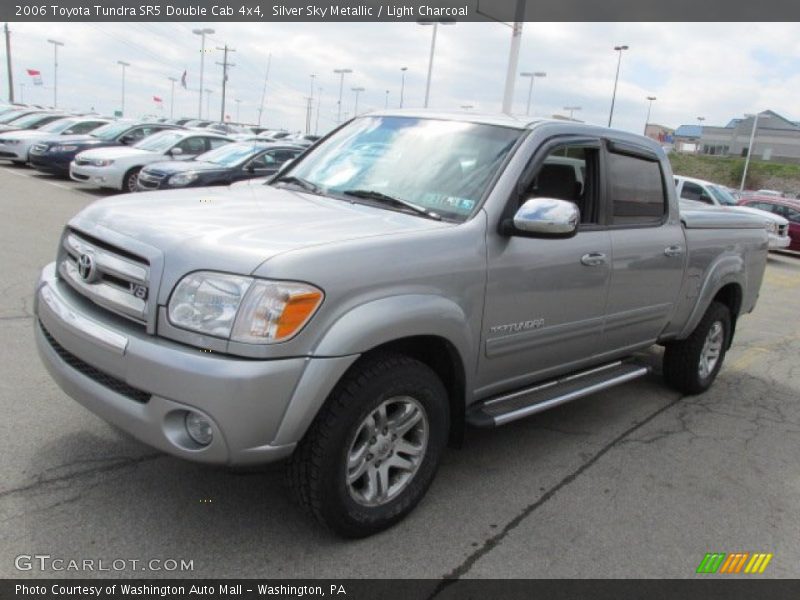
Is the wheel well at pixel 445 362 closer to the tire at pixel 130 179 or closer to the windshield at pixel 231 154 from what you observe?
the windshield at pixel 231 154

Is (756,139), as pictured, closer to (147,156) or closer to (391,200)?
(147,156)

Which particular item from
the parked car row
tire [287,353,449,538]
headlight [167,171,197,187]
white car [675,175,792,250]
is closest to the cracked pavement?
tire [287,353,449,538]

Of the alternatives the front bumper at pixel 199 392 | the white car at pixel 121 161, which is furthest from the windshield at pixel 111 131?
the front bumper at pixel 199 392

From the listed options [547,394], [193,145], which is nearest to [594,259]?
[547,394]

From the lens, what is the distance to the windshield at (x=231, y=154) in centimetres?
1374

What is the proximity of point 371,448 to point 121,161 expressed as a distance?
13465mm

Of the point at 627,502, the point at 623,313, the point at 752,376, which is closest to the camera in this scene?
the point at 627,502

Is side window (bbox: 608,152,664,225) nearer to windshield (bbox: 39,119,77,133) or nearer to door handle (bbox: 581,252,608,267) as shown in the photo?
door handle (bbox: 581,252,608,267)

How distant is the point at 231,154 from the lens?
14.2 meters

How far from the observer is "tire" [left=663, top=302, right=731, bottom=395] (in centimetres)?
532

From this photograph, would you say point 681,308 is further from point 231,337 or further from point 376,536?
point 231,337

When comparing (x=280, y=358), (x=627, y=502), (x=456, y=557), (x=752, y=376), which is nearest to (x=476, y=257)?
(x=280, y=358)

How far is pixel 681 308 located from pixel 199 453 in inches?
146
